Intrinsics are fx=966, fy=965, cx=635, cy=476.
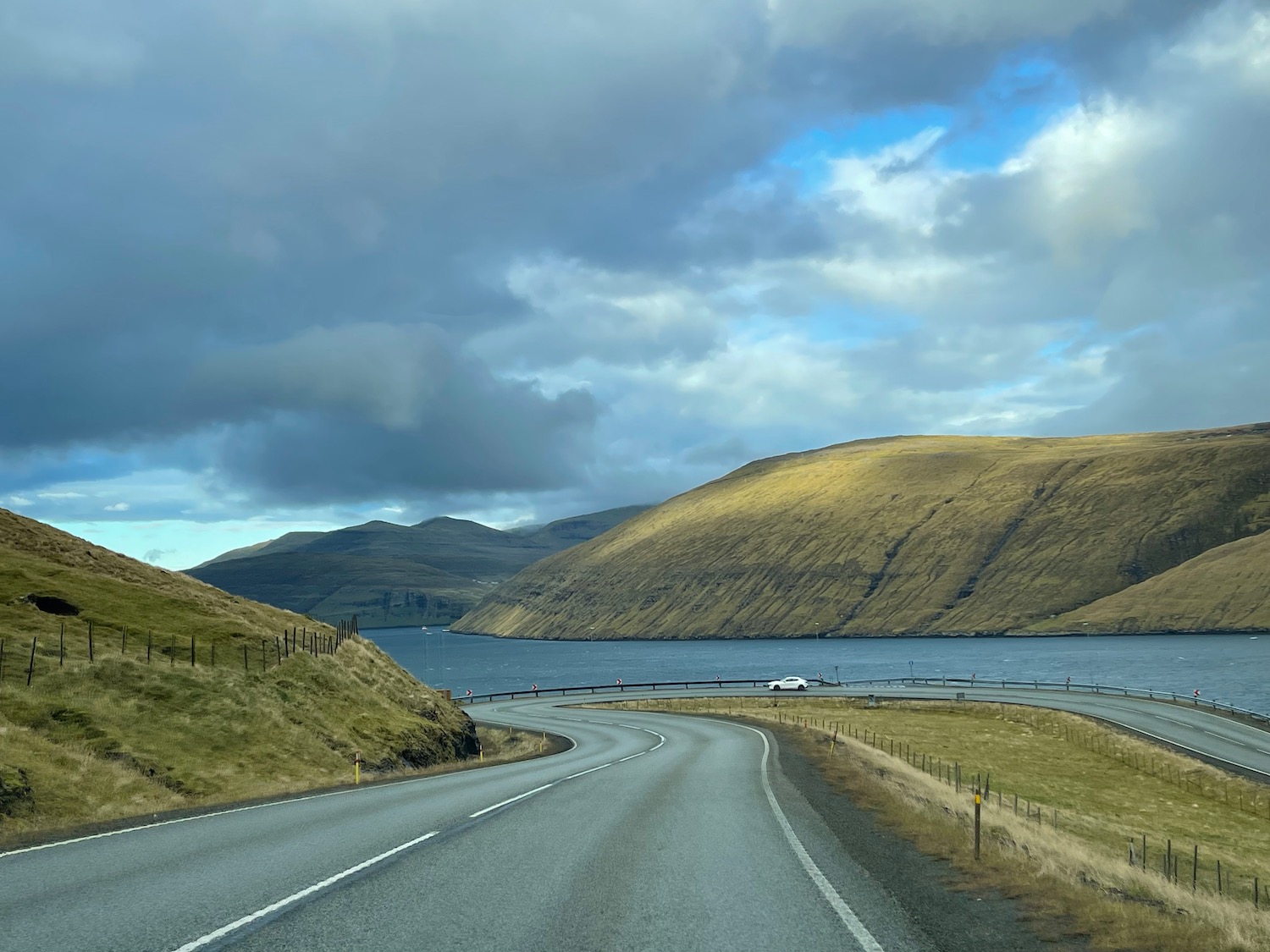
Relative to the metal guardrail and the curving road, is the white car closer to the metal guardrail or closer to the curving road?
the metal guardrail

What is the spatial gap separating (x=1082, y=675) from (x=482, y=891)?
13642 cm

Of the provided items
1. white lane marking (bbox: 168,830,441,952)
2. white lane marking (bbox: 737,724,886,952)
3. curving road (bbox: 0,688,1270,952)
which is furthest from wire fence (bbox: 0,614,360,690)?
white lane marking (bbox: 737,724,886,952)

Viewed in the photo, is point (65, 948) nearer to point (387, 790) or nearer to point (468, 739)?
point (387, 790)

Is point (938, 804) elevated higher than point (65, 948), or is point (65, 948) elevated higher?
point (65, 948)

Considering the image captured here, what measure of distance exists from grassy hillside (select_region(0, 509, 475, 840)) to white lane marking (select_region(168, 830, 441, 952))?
7.45 metres

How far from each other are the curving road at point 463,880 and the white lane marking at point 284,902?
0.10 feet

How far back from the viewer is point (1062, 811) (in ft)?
117

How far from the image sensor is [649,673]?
16938cm

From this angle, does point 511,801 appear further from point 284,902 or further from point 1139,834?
point 1139,834

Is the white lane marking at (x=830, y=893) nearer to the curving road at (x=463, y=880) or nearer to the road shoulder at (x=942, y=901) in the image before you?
the curving road at (x=463, y=880)

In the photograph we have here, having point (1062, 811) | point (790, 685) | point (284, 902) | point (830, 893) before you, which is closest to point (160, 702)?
point (284, 902)

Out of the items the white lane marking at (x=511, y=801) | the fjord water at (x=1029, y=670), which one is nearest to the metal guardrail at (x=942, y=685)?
the fjord water at (x=1029, y=670)

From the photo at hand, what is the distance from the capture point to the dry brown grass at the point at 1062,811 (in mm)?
10148

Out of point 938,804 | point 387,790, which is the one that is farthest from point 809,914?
point 387,790
